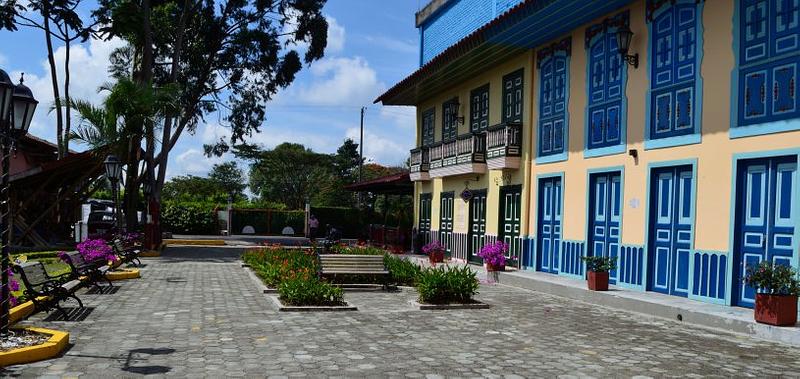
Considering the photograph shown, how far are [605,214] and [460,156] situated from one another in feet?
20.8

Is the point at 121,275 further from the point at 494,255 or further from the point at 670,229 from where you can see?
the point at 670,229

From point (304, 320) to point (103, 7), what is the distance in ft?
72.1

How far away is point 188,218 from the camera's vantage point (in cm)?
4081

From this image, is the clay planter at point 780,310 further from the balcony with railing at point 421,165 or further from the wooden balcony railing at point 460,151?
the balcony with railing at point 421,165

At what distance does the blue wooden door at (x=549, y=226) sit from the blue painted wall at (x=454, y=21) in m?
5.57

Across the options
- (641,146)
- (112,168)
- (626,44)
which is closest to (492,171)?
(641,146)

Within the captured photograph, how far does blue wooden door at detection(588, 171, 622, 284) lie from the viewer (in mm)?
13203

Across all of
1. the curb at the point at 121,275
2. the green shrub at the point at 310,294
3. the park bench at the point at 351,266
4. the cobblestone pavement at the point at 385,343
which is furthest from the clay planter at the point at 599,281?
the curb at the point at 121,275

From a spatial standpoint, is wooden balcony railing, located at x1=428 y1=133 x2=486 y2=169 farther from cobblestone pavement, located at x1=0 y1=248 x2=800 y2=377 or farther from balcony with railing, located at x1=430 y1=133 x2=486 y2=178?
cobblestone pavement, located at x1=0 y1=248 x2=800 y2=377

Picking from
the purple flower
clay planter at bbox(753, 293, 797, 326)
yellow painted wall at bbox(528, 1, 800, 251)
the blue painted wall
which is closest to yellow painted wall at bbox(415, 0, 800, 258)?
yellow painted wall at bbox(528, 1, 800, 251)

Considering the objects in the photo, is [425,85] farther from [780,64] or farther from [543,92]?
[780,64]

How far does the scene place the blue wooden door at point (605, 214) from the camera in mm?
13203

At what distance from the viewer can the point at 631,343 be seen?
7.95m

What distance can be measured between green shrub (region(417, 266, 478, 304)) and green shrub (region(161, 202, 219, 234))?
32.5m
